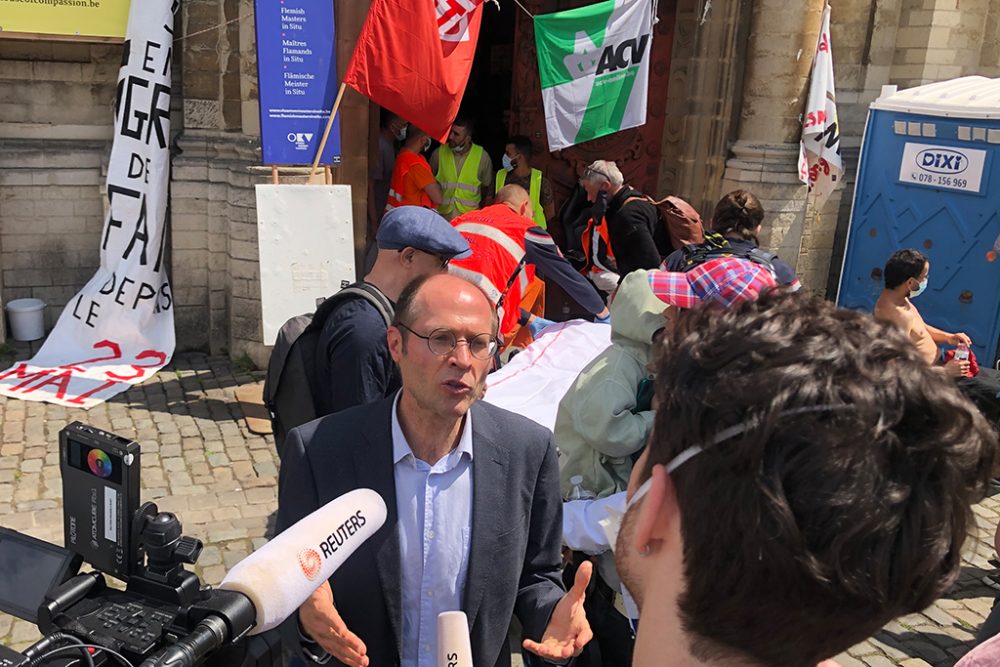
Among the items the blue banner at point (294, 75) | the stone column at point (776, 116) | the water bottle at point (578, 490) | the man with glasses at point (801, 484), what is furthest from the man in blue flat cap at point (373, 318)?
the stone column at point (776, 116)

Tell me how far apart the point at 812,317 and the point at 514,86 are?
9474mm

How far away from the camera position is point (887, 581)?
106 cm

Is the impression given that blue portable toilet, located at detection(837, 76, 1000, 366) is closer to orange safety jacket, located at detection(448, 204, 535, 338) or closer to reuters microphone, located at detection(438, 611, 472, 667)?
orange safety jacket, located at detection(448, 204, 535, 338)

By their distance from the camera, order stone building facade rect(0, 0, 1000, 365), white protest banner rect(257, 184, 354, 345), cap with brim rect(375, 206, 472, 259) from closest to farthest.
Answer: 1. cap with brim rect(375, 206, 472, 259)
2. white protest banner rect(257, 184, 354, 345)
3. stone building facade rect(0, 0, 1000, 365)

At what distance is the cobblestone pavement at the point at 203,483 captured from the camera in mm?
4605

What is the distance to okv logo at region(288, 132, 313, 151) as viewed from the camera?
687 centimetres

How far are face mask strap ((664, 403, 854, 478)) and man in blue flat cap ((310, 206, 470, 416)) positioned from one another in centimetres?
198

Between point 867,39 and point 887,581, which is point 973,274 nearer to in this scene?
point 867,39

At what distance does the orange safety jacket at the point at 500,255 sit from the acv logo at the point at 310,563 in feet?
13.3

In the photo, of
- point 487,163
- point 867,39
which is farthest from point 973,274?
point 487,163

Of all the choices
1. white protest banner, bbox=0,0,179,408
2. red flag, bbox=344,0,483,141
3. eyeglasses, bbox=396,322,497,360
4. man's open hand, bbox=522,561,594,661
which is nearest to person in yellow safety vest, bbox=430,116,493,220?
red flag, bbox=344,0,483,141

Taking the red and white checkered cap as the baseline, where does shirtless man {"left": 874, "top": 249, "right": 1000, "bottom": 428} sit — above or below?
below

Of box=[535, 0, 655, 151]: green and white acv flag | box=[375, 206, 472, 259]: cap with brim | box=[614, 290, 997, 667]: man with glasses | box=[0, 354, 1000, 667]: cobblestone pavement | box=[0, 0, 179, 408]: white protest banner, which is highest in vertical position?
box=[535, 0, 655, 151]: green and white acv flag

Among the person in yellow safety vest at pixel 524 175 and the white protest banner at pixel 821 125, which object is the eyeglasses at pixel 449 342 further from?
the white protest banner at pixel 821 125
